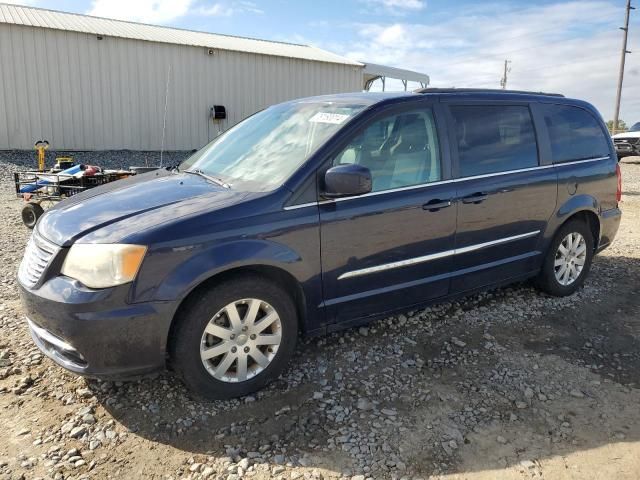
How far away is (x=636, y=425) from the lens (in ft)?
9.48

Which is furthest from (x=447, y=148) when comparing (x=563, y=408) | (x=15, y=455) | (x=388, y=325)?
(x=15, y=455)

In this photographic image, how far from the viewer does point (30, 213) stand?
7.02 m

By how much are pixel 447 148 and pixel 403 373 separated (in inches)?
64.9

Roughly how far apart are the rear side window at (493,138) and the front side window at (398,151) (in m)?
0.27

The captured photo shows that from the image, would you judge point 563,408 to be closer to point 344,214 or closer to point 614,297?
point 344,214

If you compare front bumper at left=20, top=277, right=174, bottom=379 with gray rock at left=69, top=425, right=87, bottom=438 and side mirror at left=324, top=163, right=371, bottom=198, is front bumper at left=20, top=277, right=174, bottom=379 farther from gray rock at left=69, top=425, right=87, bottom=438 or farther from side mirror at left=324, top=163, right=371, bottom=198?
side mirror at left=324, top=163, right=371, bottom=198

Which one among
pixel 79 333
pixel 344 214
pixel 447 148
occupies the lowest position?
pixel 79 333

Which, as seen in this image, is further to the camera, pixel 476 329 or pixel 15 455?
pixel 476 329

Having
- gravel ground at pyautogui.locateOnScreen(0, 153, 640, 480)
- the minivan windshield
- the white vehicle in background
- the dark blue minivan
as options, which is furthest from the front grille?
the white vehicle in background

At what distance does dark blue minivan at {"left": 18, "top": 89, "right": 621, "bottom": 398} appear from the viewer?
2.68m

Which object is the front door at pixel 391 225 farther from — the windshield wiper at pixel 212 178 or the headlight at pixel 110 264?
the headlight at pixel 110 264

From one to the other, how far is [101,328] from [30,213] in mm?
5354

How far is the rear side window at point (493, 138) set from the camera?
3848 millimetres

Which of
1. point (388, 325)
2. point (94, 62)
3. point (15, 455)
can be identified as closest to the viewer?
point (15, 455)
